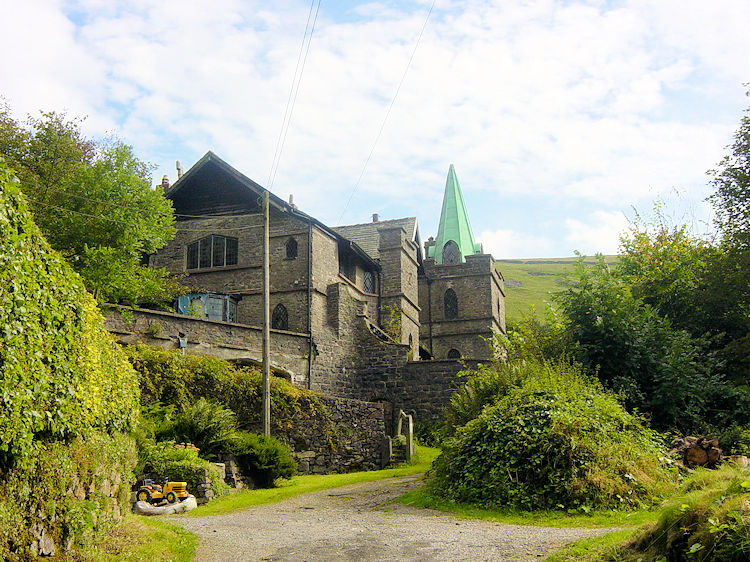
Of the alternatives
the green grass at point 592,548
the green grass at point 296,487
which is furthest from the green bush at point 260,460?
the green grass at point 592,548

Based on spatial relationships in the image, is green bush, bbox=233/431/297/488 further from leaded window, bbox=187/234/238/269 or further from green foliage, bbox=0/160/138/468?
leaded window, bbox=187/234/238/269

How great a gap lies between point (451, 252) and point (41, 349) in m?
47.3

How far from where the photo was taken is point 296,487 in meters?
18.4

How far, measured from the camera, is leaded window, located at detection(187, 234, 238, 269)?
111 ft

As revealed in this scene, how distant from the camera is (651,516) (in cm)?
1066

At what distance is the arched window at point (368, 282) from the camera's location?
39062 mm

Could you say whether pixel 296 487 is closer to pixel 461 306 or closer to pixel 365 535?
pixel 365 535

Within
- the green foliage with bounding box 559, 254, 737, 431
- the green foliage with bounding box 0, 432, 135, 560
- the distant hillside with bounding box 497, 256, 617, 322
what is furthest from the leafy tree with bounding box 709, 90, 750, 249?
the distant hillside with bounding box 497, 256, 617, 322

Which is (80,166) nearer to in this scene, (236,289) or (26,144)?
(26,144)

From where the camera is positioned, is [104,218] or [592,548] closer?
[592,548]

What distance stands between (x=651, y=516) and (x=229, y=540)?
6.30m

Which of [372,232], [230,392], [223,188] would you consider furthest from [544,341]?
[372,232]

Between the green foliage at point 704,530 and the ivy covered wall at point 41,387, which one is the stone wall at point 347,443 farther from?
the green foliage at point 704,530

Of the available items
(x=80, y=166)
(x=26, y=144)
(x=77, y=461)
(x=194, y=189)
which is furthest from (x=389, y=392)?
(x=77, y=461)
